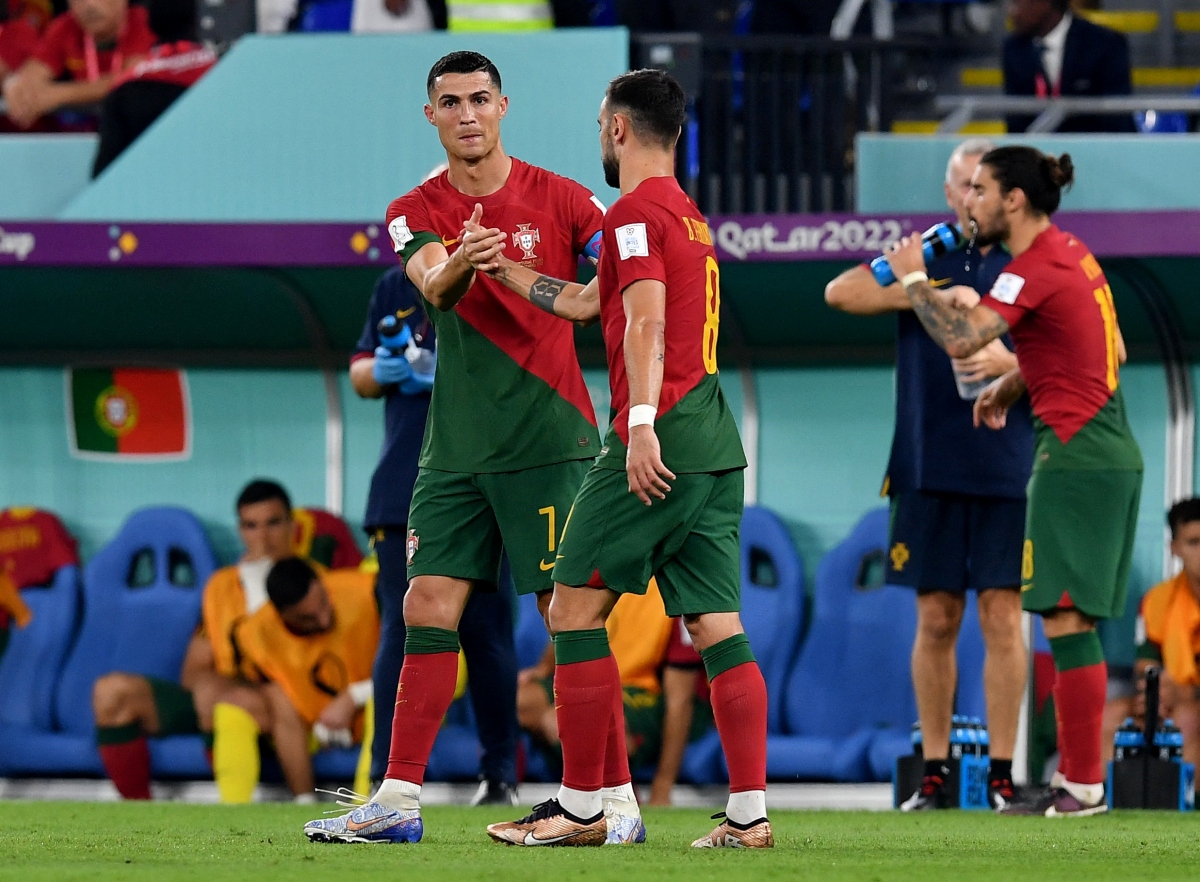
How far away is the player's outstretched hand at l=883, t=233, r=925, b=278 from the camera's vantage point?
19.7 ft

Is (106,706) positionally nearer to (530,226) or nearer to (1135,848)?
(530,226)

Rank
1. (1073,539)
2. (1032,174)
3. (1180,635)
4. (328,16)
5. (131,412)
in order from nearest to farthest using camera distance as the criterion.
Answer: (1073,539) < (1032,174) < (1180,635) < (131,412) < (328,16)

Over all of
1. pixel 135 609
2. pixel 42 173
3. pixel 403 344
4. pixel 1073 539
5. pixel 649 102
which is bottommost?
pixel 135 609

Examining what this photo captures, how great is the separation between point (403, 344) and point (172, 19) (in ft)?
11.9

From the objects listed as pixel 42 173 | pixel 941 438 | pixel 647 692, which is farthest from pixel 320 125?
pixel 941 438

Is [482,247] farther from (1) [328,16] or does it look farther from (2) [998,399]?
(1) [328,16]

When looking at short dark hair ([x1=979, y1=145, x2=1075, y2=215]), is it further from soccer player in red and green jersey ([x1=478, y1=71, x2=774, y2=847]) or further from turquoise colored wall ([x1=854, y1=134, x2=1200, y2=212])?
soccer player in red and green jersey ([x1=478, y1=71, x2=774, y2=847])

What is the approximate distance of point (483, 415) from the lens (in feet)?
14.8

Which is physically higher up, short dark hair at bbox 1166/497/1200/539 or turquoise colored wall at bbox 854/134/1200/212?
turquoise colored wall at bbox 854/134/1200/212

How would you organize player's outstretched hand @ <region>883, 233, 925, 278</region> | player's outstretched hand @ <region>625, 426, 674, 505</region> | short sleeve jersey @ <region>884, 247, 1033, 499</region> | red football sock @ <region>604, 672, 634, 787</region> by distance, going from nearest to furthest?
player's outstretched hand @ <region>625, 426, 674, 505</region>
red football sock @ <region>604, 672, 634, 787</region>
player's outstretched hand @ <region>883, 233, 925, 278</region>
short sleeve jersey @ <region>884, 247, 1033, 499</region>

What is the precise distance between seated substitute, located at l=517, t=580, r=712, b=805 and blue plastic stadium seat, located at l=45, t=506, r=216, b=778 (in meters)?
1.53

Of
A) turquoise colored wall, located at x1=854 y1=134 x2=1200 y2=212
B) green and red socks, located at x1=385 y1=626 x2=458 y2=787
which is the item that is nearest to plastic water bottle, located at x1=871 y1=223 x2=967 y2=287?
turquoise colored wall, located at x1=854 y1=134 x2=1200 y2=212

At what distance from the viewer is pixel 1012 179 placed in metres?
5.87

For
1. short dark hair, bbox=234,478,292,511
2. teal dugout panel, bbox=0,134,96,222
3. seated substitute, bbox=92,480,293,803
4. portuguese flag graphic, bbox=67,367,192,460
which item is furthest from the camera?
portuguese flag graphic, bbox=67,367,192,460
